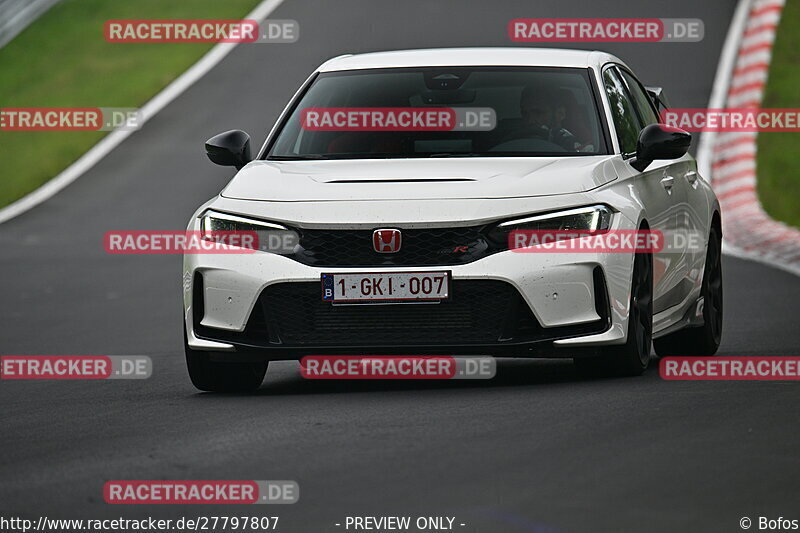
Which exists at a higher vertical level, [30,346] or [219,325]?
[219,325]

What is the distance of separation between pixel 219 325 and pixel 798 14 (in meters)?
24.1

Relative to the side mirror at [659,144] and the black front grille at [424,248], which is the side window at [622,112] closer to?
the side mirror at [659,144]

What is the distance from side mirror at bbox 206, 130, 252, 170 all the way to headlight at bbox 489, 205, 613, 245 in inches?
71.1

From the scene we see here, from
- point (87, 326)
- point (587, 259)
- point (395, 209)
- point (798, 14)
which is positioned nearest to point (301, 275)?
point (395, 209)

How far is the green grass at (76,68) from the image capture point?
87.6 feet

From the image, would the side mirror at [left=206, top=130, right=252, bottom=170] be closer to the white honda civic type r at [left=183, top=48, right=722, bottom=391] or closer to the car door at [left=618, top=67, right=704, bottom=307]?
the white honda civic type r at [left=183, top=48, right=722, bottom=391]

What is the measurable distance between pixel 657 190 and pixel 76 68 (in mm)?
23278

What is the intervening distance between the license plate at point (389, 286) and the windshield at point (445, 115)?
112cm

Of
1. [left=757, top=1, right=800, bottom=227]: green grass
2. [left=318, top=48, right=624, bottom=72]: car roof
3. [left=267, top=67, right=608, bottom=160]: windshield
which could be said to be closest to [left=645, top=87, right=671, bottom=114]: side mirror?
[left=318, top=48, right=624, bottom=72]: car roof

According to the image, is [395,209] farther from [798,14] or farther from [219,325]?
[798,14]

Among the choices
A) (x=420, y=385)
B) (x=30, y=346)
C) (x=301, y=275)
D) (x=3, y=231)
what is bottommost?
(x=3, y=231)

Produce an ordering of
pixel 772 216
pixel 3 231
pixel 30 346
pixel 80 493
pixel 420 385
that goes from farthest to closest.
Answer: pixel 3 231, pixel 772 216, pixel 30 346, pixel 420 385, pixel 80 493

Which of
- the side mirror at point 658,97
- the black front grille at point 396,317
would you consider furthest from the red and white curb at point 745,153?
the black front grille at point 396,317

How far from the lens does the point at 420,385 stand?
9.02 metres
